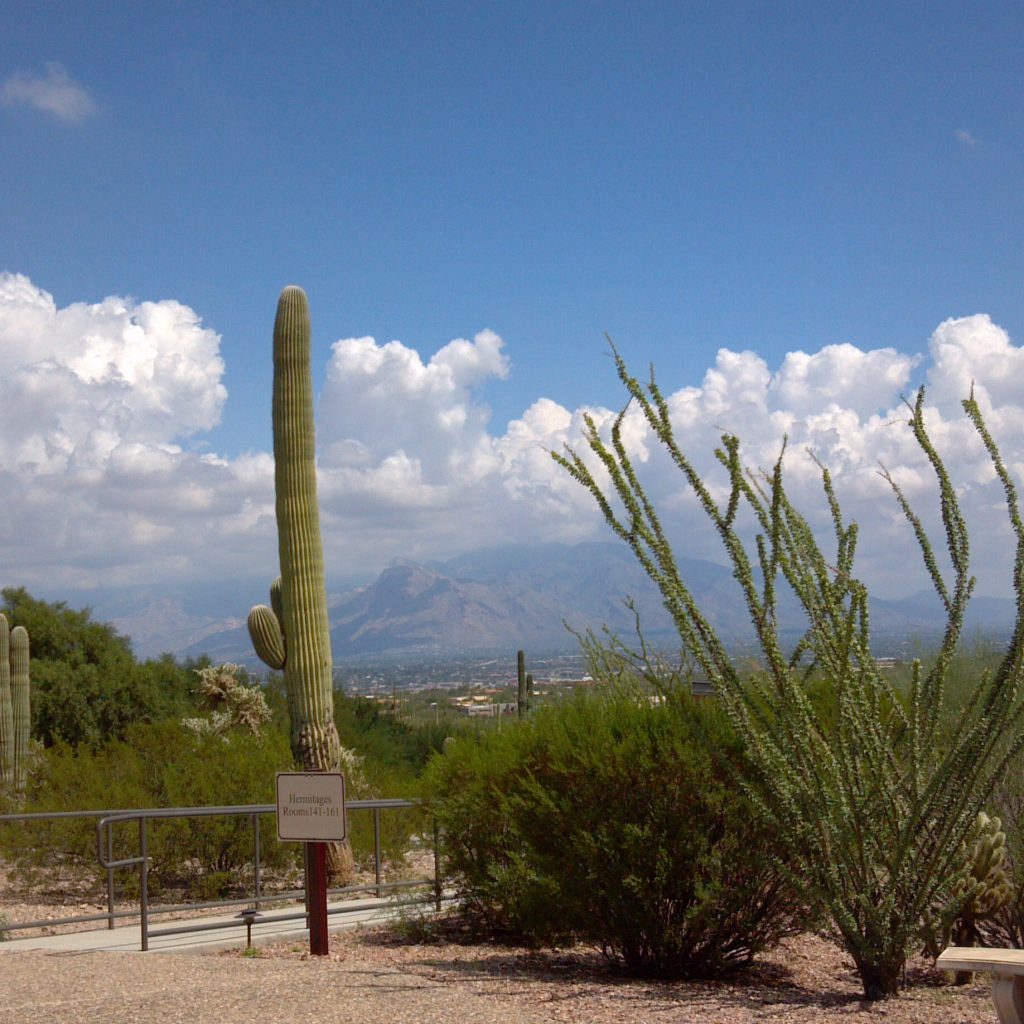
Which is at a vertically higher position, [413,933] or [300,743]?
[300,743]

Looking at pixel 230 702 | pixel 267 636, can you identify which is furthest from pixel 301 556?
pixel 230 702

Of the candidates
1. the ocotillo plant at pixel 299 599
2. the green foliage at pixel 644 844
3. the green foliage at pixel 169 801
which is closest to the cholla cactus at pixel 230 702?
the green foliage at pixel 169 801

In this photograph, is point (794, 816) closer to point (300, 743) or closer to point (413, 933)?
point (413, 933)

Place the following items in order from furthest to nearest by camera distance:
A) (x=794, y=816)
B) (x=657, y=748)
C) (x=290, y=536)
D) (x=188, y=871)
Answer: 1. (x=290, y=536)
2. (x=188, y=871)
3. (x=657, y=748)
4. (x=794, y=816)

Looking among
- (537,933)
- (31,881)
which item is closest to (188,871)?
(31,881)

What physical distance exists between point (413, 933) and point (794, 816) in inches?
147

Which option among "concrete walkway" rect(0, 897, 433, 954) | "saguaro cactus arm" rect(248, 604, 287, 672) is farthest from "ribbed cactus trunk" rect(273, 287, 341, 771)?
"concrete walkway" rect(0, 897, 433, 954)

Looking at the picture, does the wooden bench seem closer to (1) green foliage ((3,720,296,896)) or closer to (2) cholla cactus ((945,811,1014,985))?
(2) cholla cactus ((945,811,1014,985))

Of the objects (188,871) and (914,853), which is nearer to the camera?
(914,853)

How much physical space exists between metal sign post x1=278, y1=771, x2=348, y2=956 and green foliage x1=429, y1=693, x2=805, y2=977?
1.14 meters

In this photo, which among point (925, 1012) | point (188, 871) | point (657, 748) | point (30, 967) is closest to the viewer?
point (925, 1012)

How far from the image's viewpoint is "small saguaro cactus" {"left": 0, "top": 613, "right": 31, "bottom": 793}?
1788cm

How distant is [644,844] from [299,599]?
23.3 feet

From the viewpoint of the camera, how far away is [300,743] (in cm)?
1377
